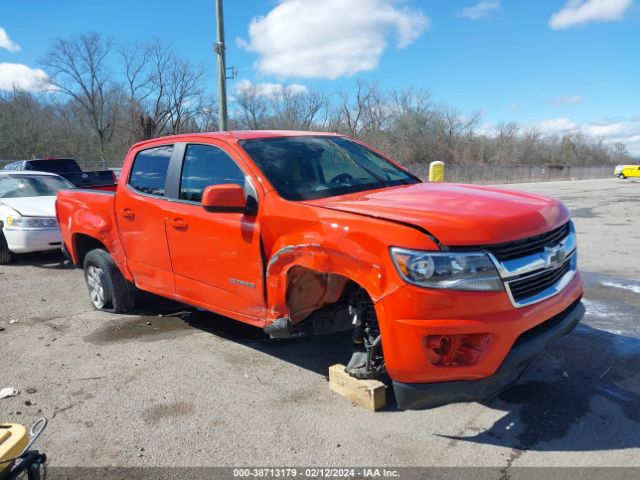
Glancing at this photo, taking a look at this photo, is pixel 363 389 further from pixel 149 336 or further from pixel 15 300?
pixel 15 300

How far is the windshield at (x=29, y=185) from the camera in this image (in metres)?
9.42

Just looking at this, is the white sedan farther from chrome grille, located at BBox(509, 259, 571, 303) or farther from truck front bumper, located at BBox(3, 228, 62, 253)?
chrome grille, located at BBox(509, 259, 571, 303)

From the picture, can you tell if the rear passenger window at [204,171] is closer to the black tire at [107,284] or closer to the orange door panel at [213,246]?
the orange door panel at [213,246]

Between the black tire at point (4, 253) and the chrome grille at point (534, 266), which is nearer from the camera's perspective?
the chrome grille at point (534, 266)

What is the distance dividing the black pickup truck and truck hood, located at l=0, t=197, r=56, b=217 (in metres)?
4.11

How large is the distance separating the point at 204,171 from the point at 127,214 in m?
1.19

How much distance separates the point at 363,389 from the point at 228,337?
1.97 meters

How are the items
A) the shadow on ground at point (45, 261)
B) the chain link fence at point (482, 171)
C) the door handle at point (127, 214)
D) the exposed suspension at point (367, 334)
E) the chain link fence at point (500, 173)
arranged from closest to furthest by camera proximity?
the exposed suspension at point (367, 334), the door handle at point (127, 214), the shadow on ground at point (45, 261), the chain link fence at point (482, 171), the chain link fence at point (500, 173)

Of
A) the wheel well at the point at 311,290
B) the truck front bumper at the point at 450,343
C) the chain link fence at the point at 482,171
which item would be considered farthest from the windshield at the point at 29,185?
the chain link fence at the point at 482,171

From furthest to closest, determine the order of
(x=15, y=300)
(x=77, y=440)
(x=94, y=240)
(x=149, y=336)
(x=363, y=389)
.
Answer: (x=15, y=300) < (x=94, y=240) < (x=149, y=336) < (x=363, y=389) < (x=77, y=440)

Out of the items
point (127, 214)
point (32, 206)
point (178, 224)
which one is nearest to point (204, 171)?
point (178, 224)

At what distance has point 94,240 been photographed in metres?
6.05

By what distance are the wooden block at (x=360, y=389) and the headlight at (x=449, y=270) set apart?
42.2 inches

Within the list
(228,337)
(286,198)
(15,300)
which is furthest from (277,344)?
(15,300)
